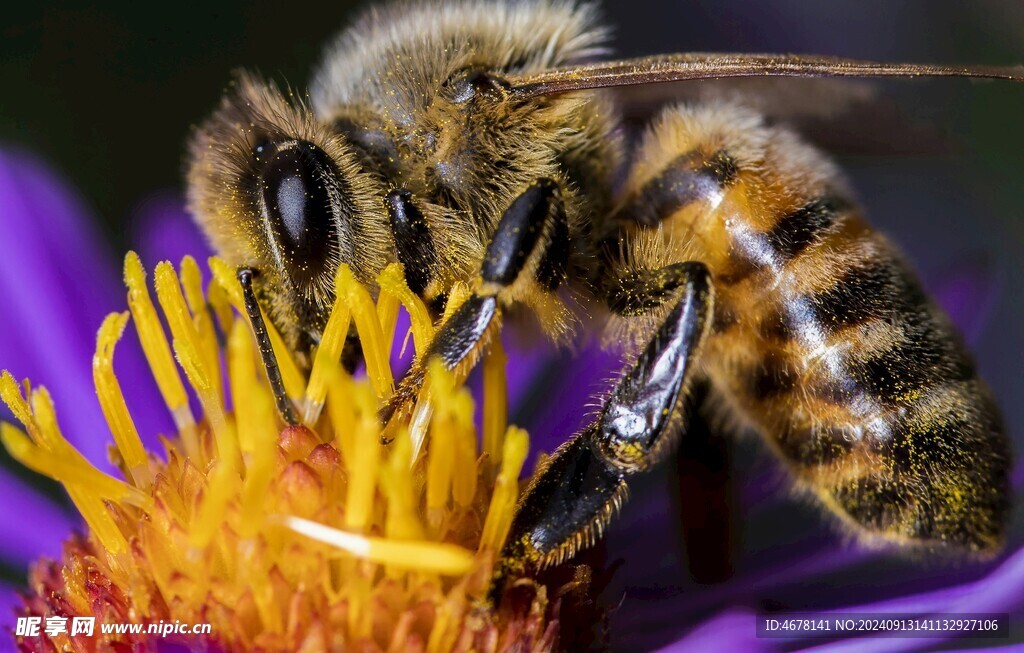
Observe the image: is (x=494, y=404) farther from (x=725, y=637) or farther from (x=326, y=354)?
(x=725, y=637)

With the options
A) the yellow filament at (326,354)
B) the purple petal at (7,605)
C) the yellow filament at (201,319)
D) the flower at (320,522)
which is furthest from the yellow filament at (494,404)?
the purple petal at (7,605)

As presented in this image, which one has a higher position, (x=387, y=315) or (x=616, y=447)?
(x=387, y=315)

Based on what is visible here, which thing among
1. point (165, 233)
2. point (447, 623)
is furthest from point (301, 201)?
point (165, 233)

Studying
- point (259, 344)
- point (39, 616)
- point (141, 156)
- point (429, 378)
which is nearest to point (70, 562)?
point (39, 616)

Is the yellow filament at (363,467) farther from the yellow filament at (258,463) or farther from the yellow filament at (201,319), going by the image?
the yellow filament at (201,319)

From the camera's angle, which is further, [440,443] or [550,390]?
[550,390]

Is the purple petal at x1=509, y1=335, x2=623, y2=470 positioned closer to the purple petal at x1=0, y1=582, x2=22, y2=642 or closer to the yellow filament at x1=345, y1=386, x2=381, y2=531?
the yellow filament at x1=345, y1=386, x2=381, y2=531
